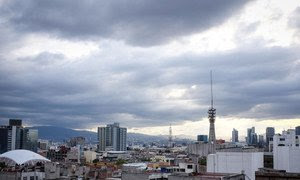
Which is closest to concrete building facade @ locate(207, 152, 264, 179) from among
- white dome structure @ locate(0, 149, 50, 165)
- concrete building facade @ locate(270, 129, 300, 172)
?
concrete building facade @ locate(270, 129, 300, 172)

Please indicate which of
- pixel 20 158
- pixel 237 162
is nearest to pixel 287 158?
pixel 237 162

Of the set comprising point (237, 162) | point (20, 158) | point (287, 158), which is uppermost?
point (287, 158)

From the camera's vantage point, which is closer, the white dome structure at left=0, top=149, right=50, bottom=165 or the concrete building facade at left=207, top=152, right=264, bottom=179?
the concrete building facade at left=207, top=152, right=264, bottom=179

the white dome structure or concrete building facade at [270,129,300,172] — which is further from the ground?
concrete building facade at [270,129,300,172]

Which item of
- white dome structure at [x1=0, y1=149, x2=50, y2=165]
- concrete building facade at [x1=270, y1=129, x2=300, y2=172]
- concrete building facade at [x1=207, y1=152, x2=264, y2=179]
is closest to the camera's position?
concrete building facade at [x1=207, y1=152, x2=264, y2=179]

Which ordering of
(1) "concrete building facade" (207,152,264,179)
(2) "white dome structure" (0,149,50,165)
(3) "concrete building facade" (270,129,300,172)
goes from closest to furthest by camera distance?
(1) "concrete building facade" (207,152,264,179) → (3) "concrete building facade" (270,129,300,172) → (2) "white dome structure" (0,149,50,165)

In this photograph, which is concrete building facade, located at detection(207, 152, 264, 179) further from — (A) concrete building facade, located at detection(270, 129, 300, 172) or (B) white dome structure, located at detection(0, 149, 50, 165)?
(B) white dome structure, located at detection(0, 149, 50, 165)

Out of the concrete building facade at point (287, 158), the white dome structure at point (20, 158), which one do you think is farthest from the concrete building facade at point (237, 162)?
the white dome structure at point (20, 158)

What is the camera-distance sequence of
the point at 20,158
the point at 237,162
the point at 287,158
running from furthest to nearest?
the point at 20,158, the point at 287,158, the point at 237,162

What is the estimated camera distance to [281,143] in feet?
262

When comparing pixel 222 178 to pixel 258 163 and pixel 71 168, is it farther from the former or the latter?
pixel 71 168

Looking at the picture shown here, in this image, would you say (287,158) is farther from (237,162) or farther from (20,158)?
(20,158)

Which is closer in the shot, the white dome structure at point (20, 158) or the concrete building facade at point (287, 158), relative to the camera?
the concrete building facade at point (287, 158)

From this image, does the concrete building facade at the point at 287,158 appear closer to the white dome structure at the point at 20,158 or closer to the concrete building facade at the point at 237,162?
the concrete building facade at the point at 237,162
